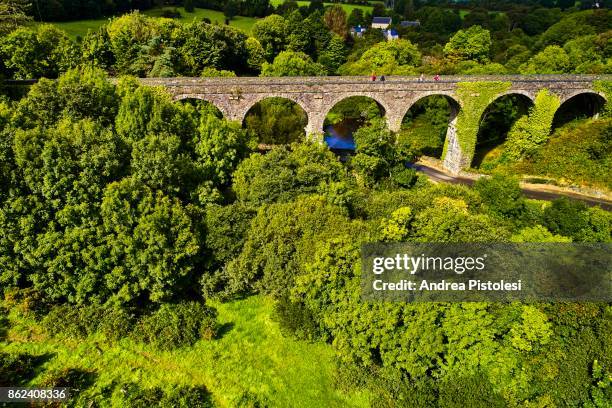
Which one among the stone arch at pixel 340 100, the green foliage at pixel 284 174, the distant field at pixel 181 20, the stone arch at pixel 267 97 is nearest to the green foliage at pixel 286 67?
the distant field at pixel 181 20

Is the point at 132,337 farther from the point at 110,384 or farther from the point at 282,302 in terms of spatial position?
the point at 282,302

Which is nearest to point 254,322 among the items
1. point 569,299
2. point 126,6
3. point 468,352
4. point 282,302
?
point 282,302

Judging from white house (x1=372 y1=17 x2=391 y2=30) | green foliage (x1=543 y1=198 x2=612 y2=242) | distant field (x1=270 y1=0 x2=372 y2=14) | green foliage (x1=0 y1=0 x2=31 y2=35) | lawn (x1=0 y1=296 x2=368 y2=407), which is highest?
distant field (x1=270 y1=0 x2=372 y2=14)

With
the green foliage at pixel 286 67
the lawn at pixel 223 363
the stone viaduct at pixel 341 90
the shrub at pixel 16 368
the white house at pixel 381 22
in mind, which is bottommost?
the lawn at pixel 223 363

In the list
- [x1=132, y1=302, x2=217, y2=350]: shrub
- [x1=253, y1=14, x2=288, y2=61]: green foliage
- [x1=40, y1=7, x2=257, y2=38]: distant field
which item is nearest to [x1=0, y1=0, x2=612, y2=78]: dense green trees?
[x1=253, y1=14, x2=288, y2=61]: green foliage

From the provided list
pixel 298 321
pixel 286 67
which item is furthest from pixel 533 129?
pixel 298 321

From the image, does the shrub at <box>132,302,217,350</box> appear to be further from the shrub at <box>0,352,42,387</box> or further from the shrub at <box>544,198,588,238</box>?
the shrub at <box>544,198,588,238</box>

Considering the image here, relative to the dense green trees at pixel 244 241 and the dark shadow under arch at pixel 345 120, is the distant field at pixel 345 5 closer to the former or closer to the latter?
the dark shadow under arch at pixel 345 120
